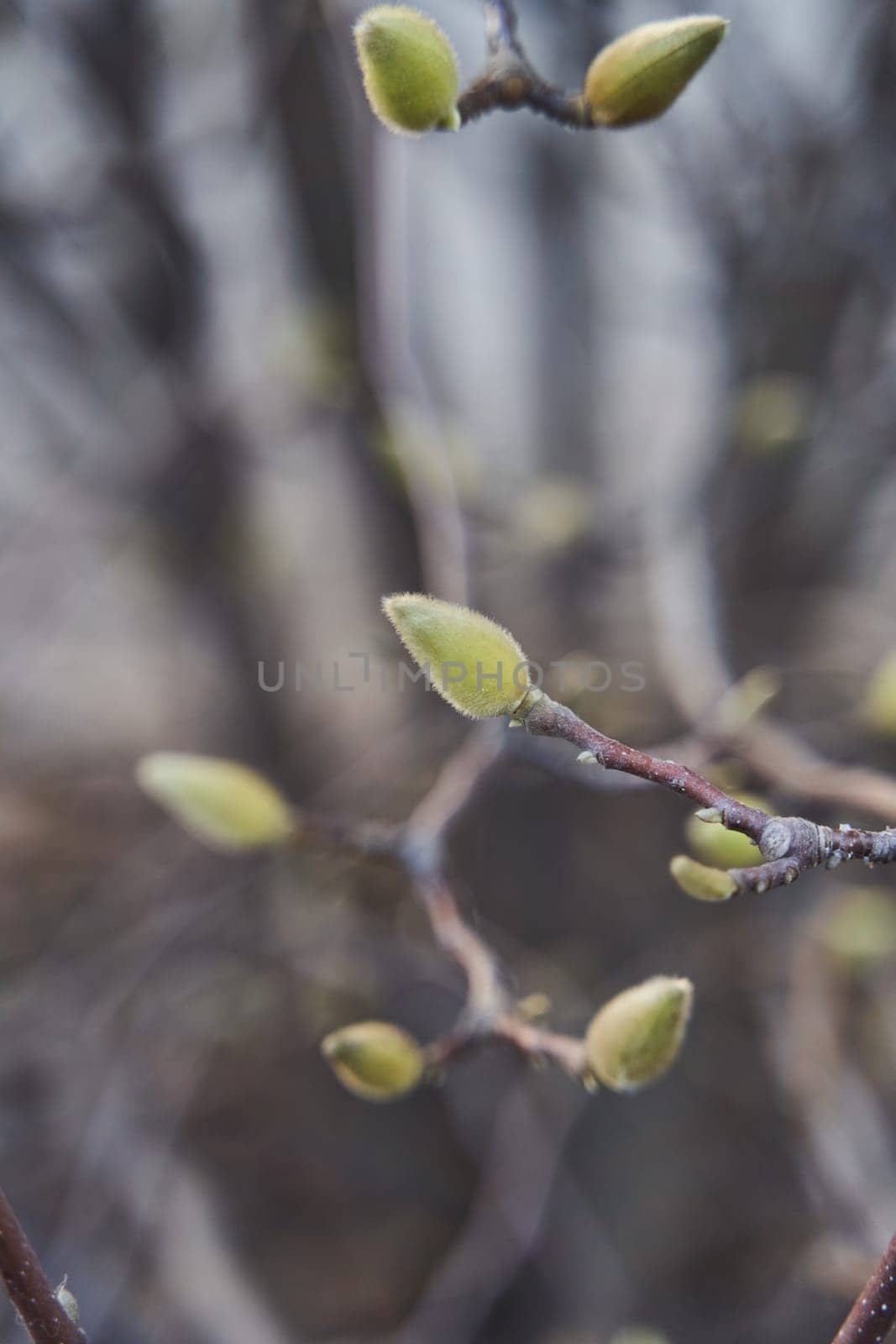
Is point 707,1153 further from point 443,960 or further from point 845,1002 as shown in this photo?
point 443,960

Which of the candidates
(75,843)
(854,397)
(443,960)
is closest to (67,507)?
(75,843)

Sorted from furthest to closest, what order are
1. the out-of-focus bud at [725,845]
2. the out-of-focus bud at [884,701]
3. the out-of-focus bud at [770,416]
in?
the out-of-focus bud at [770,416], the out-of-focus bud at [884,701], the out-of-focus bud at [725,845]

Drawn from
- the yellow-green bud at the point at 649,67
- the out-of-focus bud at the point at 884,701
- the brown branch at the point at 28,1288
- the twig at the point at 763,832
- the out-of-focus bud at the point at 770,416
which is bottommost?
the brown branch at the point at 28,1288

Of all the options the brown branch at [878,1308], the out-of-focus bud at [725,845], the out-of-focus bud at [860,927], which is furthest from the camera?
the out-of-focus bud at [860,927]

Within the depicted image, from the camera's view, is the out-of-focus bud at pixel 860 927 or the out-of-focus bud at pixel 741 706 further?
the out-of-focus bud at pixel 860 927

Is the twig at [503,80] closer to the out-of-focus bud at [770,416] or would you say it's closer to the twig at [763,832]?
the twig at [763,832]

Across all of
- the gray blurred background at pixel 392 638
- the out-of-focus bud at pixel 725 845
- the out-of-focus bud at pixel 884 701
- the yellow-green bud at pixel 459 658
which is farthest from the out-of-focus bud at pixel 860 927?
the yellow-green bud at pixel 459 658

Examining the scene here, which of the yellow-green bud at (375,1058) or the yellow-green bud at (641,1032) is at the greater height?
the yellow-green bud at (641,1032)
